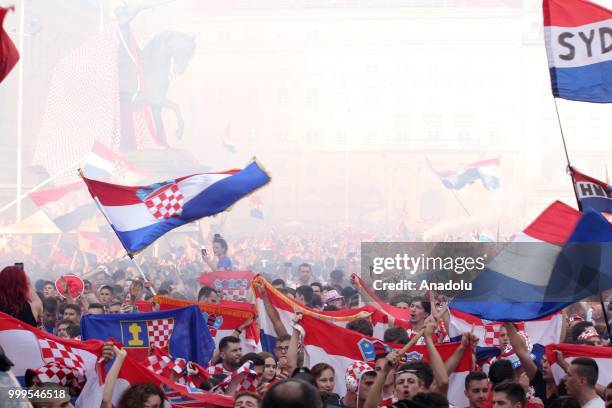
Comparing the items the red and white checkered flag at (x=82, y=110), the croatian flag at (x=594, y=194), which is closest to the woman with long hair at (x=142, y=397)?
the croatian flag at (x=594, y=194)

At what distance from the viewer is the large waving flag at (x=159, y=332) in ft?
22.6

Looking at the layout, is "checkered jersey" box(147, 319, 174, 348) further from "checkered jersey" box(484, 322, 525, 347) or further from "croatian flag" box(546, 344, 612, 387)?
"croatian flag" box(546, 344, 612, 387)

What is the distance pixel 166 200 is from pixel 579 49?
296cm

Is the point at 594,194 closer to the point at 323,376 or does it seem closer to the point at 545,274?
the point at 545,274

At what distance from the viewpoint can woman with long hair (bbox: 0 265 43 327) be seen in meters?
5.91

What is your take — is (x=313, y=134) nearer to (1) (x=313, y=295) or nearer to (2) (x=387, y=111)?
(2) (x=387, y=111)

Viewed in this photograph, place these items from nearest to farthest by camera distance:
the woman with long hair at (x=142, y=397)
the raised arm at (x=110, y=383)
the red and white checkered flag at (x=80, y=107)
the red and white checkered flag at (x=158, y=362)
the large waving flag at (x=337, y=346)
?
the woman with long hair at (x=142, y=397) → the raised arm at (x=110, y=383) → the red and white checkered flag at (x=158, y=362) → the large waving flag at (x=337, y=346) → the red and white checkered flag at (x=80, y=107)

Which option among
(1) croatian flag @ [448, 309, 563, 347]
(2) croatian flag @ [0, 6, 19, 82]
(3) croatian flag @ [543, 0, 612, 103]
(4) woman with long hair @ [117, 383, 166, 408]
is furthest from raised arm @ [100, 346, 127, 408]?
(3) croatian flag @ [543, 0, 612, 103]

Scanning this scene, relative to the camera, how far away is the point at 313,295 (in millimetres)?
10227

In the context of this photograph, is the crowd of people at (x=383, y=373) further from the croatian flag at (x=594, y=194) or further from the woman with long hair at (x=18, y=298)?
the croatian flag at (x=594, y=194)

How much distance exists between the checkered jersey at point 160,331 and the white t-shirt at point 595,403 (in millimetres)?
2672

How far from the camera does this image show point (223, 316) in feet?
26.2

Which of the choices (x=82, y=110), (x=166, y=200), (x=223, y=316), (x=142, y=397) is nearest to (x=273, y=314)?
(x=223, y=316)

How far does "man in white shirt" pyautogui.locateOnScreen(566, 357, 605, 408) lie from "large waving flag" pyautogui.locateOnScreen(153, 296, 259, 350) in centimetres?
282
